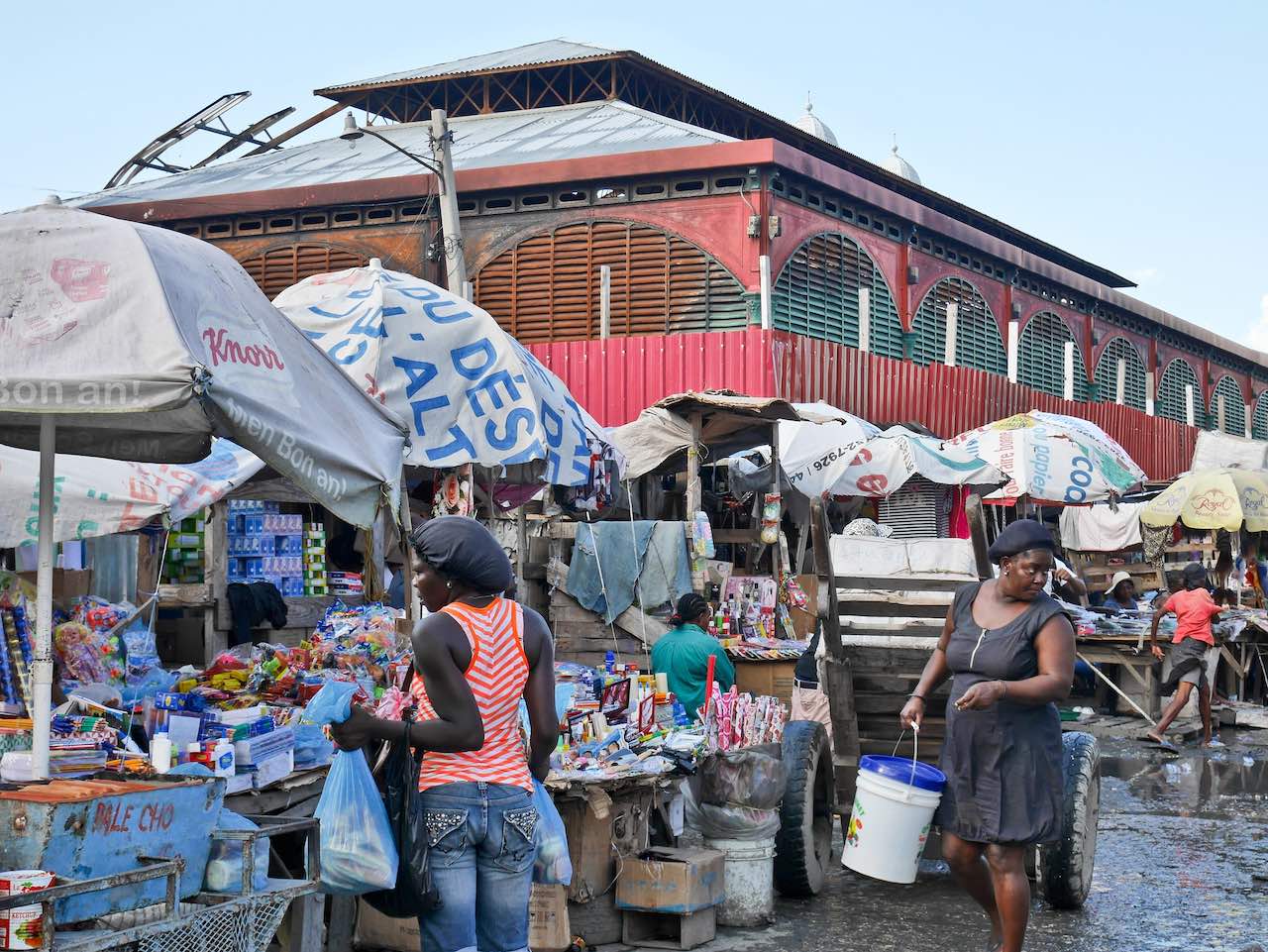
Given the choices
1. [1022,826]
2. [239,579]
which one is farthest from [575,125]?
[1022,826]

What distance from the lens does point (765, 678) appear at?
12.5 m

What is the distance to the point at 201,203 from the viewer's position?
2300 centimetres

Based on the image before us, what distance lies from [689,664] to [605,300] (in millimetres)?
12325

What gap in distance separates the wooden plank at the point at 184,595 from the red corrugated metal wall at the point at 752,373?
10.7m

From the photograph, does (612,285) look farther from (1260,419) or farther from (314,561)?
(1260,419)

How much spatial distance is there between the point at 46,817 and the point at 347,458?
1.60 metres

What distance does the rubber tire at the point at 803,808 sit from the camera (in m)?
8.26

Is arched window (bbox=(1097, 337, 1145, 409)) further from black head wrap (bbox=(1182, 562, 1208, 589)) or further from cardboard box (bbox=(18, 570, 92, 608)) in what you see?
cardboard box (bbox=(18, 570, 92, 608))

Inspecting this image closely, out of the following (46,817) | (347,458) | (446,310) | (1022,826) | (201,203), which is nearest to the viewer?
(46,817)

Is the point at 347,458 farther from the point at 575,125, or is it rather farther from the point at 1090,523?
the point at 1090,523

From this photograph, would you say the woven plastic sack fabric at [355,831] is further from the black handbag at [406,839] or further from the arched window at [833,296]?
the arched window at [833,296]

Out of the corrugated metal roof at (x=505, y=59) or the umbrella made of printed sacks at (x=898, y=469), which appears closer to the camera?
the umbrella made of printed sacks at (x=898, y=469)

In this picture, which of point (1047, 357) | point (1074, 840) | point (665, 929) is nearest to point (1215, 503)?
point (1047, 357)

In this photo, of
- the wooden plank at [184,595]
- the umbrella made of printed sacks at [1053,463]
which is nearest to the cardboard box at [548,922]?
the wooden plank at [184,595]
